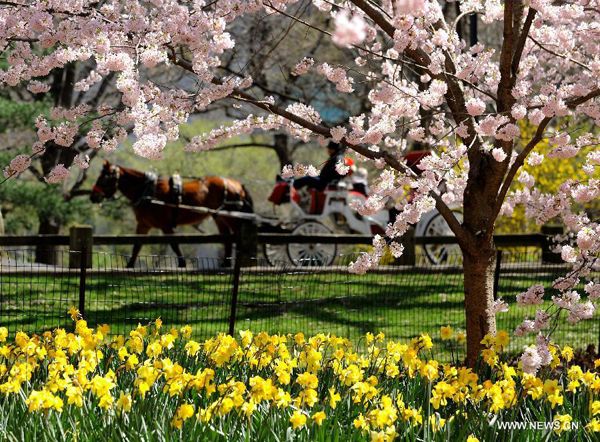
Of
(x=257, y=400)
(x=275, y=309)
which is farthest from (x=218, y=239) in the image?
(x=257, y=400)

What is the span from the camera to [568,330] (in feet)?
35.1

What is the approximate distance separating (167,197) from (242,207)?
5.68ft

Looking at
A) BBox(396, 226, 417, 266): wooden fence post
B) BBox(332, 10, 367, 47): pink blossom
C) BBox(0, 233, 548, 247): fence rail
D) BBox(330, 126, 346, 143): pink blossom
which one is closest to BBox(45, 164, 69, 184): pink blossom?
BBox(330, 126, 346, 143): pink blossom

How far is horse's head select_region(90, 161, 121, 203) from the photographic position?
16.2m

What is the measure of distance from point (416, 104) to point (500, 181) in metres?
0.71

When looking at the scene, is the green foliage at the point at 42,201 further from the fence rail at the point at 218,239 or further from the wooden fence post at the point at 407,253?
the wooden fence post at the point at 407,253

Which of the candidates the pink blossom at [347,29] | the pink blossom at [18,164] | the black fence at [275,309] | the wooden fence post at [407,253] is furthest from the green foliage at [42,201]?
the pink blossom at [347,29]

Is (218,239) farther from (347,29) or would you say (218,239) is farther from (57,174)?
(347,29)

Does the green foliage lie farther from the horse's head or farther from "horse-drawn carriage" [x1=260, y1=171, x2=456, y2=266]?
"horse-drawn carriage" [x1=260, y1=171, x2=456, y2=266]

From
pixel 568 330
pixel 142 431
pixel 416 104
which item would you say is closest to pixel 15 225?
pixel 568 330

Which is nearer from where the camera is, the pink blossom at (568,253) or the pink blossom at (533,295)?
the pink blossom at (533,295)

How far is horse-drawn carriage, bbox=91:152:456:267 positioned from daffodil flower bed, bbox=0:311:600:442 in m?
11.0

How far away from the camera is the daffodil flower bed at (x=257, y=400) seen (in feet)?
12.6

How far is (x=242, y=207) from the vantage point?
18.5 meters
